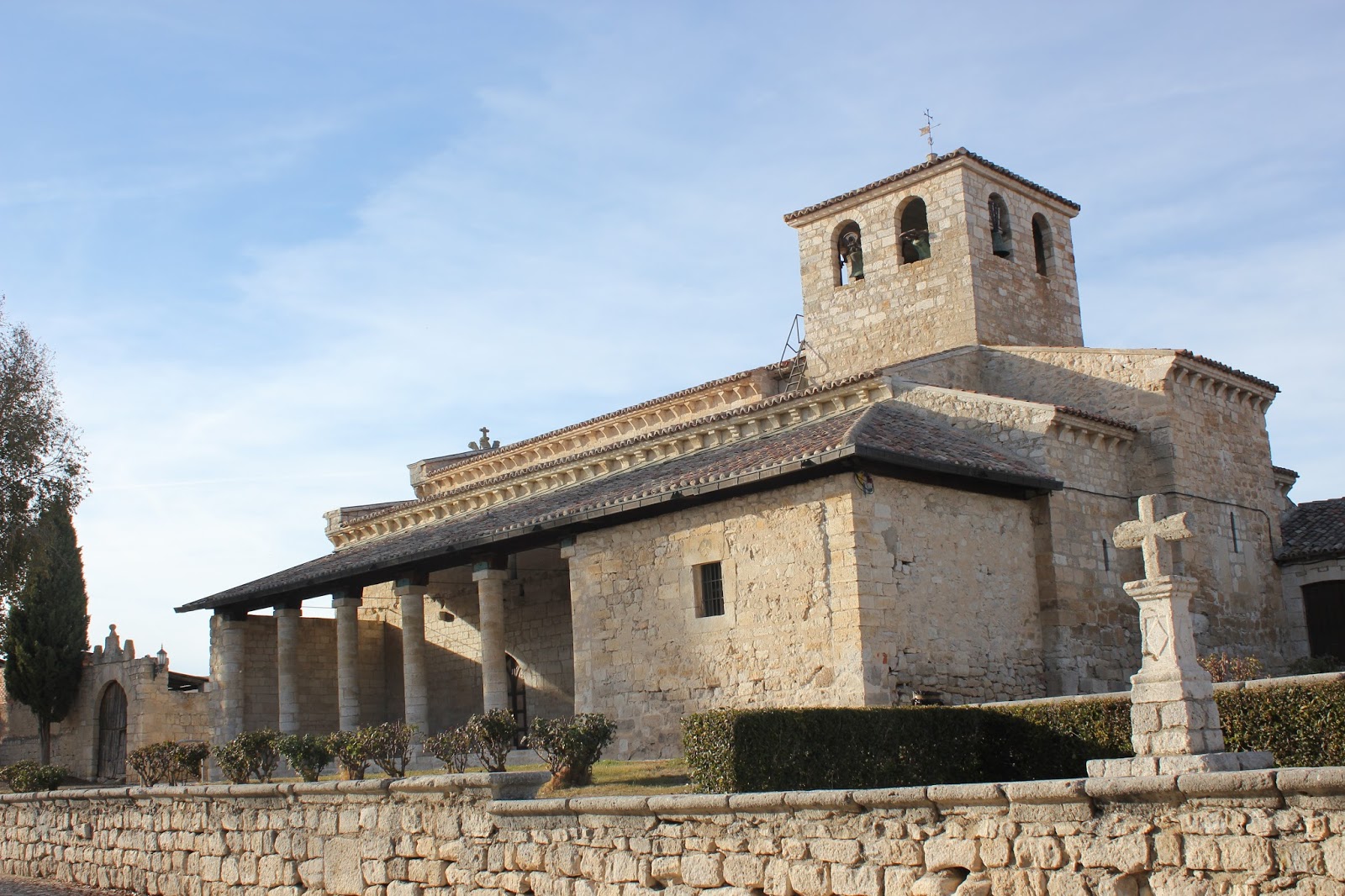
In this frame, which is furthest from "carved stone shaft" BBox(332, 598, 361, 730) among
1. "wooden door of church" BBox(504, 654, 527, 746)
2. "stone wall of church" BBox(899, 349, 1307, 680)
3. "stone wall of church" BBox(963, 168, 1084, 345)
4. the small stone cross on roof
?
the small stone cross on roof

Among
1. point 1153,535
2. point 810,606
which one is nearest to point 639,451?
point 810,606

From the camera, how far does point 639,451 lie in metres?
22.5

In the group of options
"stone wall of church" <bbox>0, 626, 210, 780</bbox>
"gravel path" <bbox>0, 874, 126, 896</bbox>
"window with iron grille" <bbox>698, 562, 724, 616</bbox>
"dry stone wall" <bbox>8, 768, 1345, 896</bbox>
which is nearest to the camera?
"dry stone wall" <bbox>8, 768, 1345, 896</bbox>

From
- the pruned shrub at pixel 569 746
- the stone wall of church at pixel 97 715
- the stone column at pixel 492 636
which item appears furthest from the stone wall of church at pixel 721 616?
the stone wall of church at pixel 97 715

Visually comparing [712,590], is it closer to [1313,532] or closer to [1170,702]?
[1170,702]

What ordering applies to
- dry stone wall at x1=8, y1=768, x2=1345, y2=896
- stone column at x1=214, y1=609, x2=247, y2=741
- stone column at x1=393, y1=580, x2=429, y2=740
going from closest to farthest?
1. dry stone wall at x1=8, y1=768, x2=1345, y2=896
2. stone column at x1=393, y1=580, x2=429, y2=740
3. stone column at x1=214, y1=609, x2=247, y2=741

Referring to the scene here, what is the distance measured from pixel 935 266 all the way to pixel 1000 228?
71.2 inches

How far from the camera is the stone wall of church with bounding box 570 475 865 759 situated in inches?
619

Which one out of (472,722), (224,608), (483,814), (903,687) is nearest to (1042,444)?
(903,687)

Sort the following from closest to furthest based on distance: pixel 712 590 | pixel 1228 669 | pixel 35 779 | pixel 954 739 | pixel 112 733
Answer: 1. pixel 954 739
2. pixel 1228 669
3. pixel 712 590
4. pixel 35 779
5. pixel 112 733

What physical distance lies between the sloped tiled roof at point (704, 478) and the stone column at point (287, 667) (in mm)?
434

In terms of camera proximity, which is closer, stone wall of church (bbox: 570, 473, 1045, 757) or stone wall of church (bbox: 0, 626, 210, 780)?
stone wall of church (bbox: 570, 473, 1045, 757)

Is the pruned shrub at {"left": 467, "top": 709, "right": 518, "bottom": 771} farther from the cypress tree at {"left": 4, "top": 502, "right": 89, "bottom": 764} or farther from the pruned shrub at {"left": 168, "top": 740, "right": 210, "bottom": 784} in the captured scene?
the cypress tree at {"left": 4, "top": 502, "right": 89, "bottom": 764}

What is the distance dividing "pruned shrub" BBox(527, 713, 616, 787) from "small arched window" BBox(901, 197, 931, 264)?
1292 centimetres
